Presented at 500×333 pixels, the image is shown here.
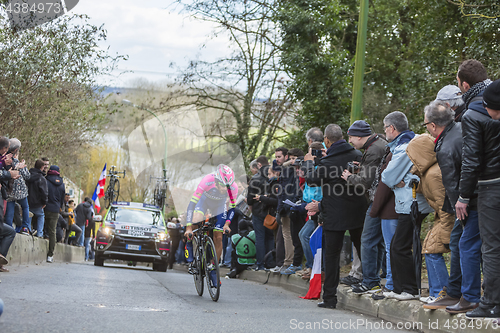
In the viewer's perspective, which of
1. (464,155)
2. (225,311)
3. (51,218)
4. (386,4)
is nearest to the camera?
(464,155)

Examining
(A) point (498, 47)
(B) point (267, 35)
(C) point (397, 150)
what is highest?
(B) point (267, 35)

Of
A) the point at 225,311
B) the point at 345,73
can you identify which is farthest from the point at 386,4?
the point at 225,311

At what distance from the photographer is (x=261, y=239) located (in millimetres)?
12195

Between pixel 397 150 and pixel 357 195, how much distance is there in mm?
1225

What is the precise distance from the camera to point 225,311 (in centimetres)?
695

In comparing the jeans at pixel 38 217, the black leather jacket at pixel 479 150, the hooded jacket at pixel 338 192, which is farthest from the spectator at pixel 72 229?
the black leather jacket at pixel 479 150

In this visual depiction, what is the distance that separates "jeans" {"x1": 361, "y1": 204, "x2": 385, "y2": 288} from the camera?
743cm

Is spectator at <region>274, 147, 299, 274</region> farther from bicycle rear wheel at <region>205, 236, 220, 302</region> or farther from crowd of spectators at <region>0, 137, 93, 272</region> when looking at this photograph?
crowd of spectators at <region>0, 137, 93, 272</region>

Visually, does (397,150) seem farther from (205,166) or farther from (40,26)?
(40,26)

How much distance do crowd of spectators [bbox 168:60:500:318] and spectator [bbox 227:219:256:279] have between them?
112 inches

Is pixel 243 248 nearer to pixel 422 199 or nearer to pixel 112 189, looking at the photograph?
pixel 422 199

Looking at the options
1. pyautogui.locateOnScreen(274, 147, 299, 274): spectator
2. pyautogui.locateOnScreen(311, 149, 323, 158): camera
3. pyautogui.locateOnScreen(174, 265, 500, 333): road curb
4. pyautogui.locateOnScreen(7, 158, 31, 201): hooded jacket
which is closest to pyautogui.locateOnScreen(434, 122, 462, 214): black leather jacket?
pyautogui.locateOnScreen(174, 265, 500, 333): road curb

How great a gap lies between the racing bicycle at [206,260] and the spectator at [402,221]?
230cm

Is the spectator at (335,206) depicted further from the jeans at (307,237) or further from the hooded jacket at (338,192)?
the jeans at (307,237)
